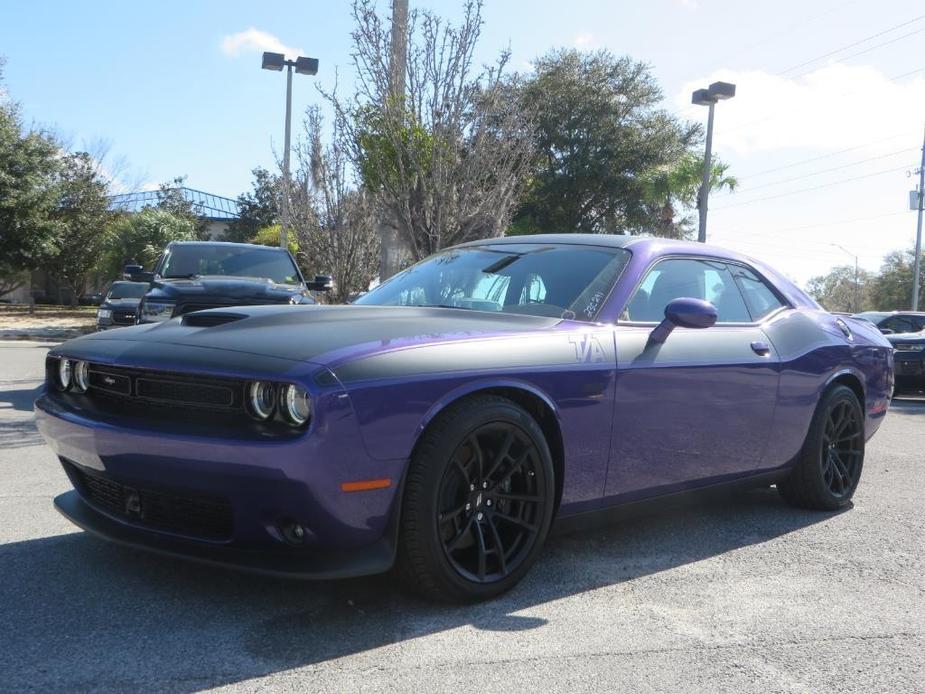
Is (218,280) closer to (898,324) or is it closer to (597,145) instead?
(898,324)

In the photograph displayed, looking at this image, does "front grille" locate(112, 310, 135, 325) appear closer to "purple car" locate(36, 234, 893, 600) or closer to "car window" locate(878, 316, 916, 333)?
"purple car" locate(36, 234, 893, 600)

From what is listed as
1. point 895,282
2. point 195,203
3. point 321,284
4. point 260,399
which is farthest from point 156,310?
point 895,282

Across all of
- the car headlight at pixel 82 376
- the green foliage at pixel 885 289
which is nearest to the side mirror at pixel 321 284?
the car headlight at pixel 82 376

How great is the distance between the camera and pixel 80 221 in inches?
1447

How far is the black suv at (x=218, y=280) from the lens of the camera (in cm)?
870

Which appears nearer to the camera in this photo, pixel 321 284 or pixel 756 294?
pixel 756 294

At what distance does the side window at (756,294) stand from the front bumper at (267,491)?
253 cm

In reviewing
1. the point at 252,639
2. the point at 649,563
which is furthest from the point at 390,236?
the point at 252,639

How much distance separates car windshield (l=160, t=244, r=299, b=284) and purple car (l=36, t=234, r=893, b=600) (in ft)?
18.9

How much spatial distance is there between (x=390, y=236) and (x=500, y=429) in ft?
34.7

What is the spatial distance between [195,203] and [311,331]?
2092 inches

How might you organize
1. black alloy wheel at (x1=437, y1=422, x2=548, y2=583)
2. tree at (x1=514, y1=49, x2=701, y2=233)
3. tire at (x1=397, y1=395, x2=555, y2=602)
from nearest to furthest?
tire at (x1=397, y1=395, x2=555, y2=602) → black alloy wheel at (x1=437, y1=422, x2=548, y2=583) → tree at (x1=514, y1=49, x2=701, y2=233)

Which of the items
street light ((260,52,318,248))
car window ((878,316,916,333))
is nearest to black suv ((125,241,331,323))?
street light ((260,52,318,248))

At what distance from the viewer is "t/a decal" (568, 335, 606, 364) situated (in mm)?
3631
